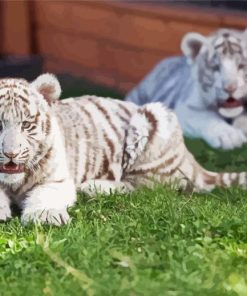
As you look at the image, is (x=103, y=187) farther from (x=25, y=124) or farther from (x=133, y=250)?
(x=133, y=250)

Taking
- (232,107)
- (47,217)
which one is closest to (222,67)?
(232,107)

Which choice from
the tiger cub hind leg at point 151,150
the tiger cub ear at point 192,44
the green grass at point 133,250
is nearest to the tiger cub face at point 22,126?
the green grass at point 133,250

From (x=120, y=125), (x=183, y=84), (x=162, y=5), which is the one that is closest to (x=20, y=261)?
(x=120, y=125)

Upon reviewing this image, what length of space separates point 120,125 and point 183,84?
8.17 feet

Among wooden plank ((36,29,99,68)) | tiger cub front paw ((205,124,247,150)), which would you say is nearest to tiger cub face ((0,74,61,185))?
tiger cub front paw ((205,124,247,150))

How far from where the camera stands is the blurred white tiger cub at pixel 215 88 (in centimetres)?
816

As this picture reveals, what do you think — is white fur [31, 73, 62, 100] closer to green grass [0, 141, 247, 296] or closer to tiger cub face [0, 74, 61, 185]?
A: tiger cub face [0, 74, 61, 185]

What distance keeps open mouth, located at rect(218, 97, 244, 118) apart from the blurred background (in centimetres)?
106

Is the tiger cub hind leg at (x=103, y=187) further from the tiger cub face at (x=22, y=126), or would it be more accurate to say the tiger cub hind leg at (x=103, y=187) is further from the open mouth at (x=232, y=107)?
the open mouth at (x=232, y=107)

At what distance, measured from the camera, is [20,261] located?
498 cm

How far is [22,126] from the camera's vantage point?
584 cm

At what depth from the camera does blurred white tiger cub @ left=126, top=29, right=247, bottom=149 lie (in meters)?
8.16

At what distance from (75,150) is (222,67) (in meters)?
2.17

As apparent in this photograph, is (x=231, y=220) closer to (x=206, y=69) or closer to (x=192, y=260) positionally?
(x=192, y=260)
